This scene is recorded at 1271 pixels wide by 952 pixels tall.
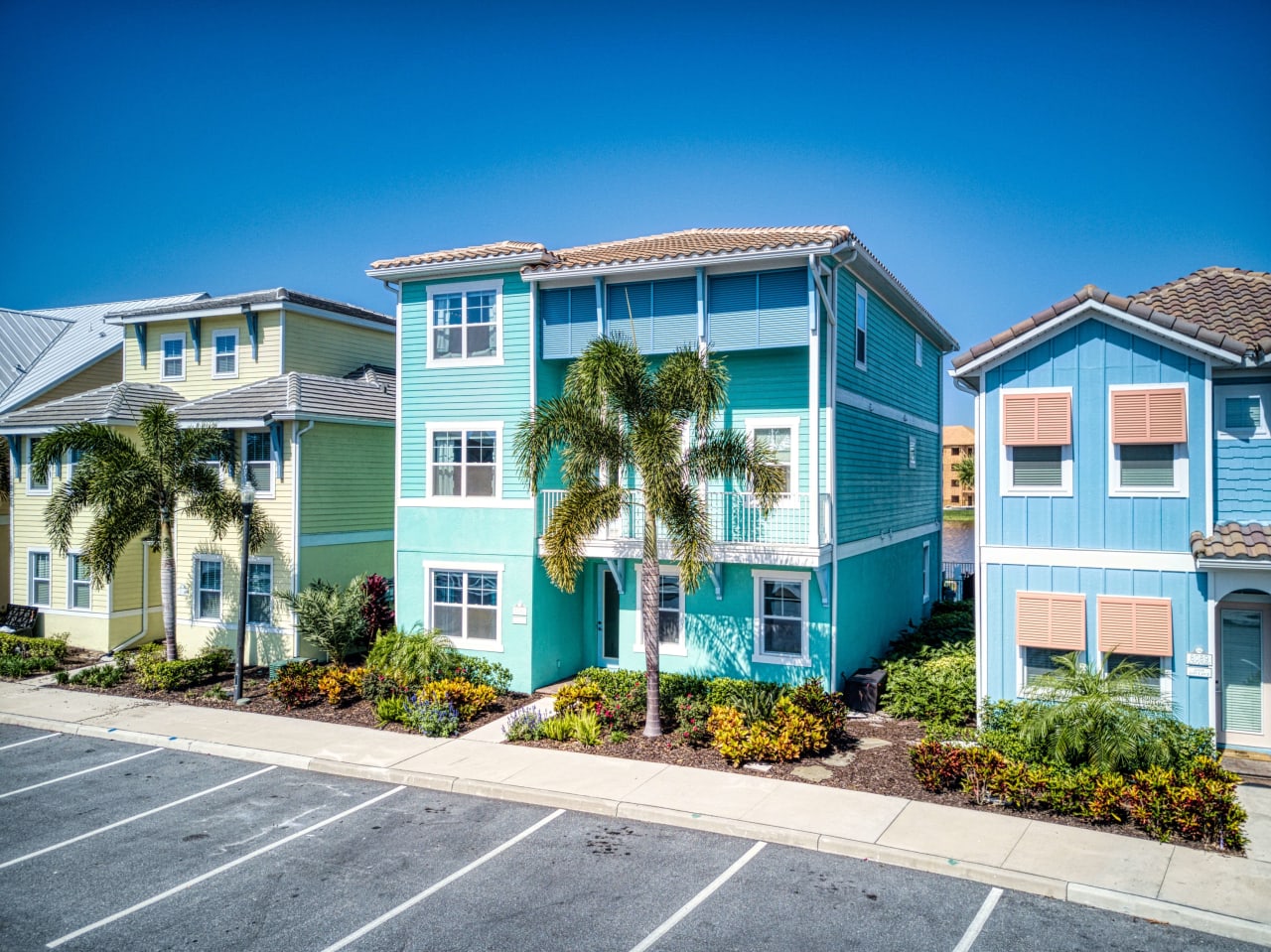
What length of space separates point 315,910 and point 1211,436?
1273 cm

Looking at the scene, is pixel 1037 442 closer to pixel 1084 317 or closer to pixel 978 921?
pixel 1084 317

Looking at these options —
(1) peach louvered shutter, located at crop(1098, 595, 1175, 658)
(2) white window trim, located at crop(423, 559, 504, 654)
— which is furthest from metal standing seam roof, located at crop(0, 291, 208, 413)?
(1) peach louvered shutter, located at crop(1098, 595, 1175, 658)

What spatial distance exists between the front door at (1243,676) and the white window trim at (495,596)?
11.9m

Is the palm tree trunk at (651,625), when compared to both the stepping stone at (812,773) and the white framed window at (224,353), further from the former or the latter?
the white framed window at (224,353)

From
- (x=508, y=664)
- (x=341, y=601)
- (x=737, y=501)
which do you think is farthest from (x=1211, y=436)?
(x=341, y=601)

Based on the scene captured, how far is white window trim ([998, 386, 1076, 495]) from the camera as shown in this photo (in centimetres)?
1358

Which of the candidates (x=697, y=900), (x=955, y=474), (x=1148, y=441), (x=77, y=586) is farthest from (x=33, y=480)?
(x=955, y=474)

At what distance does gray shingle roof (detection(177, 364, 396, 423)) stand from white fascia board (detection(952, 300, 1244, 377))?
535 inches

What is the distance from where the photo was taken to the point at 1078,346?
44.3 feet

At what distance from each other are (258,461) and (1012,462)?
15621 mm

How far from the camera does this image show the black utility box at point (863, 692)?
52.5 ft

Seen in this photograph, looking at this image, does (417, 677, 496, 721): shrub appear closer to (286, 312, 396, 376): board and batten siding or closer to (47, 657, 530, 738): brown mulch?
(47, 657, 530, 738): brown mulch

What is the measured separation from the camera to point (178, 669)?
18.5 meters

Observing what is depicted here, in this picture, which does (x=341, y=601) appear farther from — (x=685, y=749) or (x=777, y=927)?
(x=777, y=927)
